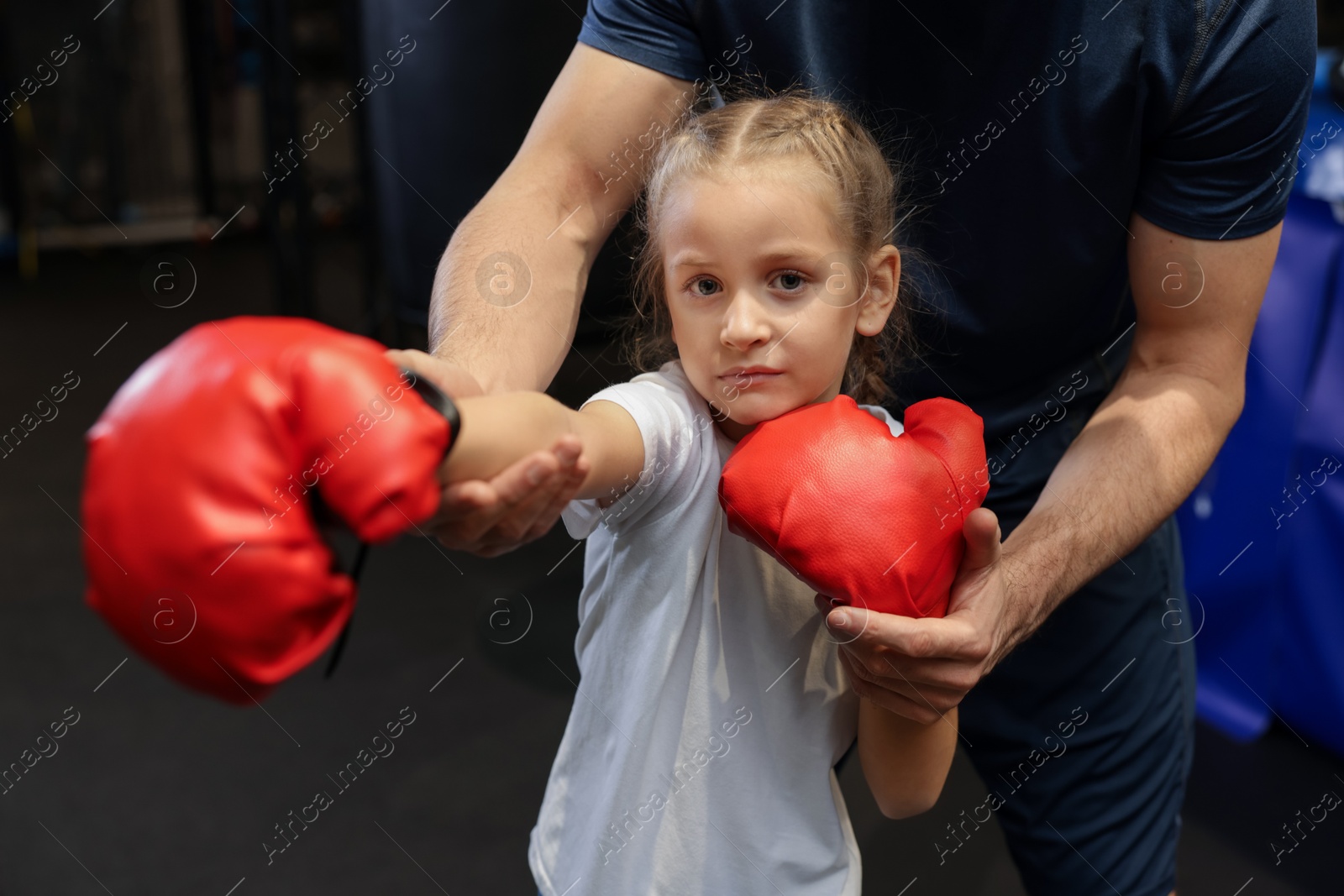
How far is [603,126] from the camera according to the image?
1004mm

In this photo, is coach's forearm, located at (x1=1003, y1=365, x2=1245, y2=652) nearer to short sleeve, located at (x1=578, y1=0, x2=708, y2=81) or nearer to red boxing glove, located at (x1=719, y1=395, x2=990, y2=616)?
red boxing glove, located at (x1=719, y1=395, x2=990, y2=616)

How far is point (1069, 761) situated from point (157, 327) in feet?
13.2

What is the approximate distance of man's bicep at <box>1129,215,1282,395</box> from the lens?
979mm

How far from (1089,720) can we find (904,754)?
36cm

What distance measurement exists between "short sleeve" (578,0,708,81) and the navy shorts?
0.47 meters

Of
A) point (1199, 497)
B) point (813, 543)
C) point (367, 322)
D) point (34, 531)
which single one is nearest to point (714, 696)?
point (813, 543)

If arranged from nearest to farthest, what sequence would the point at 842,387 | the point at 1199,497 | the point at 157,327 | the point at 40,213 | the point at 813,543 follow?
the point at 813,543 < the point at 842,387 < the point at 1199,497 < the point at 157,327 < the point at 40,213

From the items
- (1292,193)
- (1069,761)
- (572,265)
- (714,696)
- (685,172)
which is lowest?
(1069,761)

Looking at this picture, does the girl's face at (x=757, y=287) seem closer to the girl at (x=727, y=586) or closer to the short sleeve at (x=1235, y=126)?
the girl at (x=727, y=586)

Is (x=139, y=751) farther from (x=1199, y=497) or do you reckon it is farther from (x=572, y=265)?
(x=1199, y=497)

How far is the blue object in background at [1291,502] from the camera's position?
1774 millimetres

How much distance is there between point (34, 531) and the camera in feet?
9.11

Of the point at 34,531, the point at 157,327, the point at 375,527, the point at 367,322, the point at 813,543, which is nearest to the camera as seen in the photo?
the point at 375,527

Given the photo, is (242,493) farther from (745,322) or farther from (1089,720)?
(1089,720)
